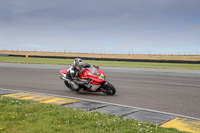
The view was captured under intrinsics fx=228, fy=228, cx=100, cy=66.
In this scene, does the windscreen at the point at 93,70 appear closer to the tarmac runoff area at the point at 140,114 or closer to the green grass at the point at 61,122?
the tarmac runoff area at the point at 140,114

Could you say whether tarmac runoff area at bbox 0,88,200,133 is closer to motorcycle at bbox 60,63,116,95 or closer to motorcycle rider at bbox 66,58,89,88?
motorcycle at bbox 60,63,116,95

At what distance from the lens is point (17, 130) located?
4.72 m

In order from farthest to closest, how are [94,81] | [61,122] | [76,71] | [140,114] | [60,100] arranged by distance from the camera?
[76,71] → [94,81] → [60,100] → [140,114] → [61,122]

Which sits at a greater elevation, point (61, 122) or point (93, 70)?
point (93, 70)

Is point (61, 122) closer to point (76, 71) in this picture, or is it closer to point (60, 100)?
point (60, 100)

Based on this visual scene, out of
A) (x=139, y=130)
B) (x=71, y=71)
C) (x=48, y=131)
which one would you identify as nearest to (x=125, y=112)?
(x=139, y=130)

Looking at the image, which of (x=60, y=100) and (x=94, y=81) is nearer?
(x=60, y=100)

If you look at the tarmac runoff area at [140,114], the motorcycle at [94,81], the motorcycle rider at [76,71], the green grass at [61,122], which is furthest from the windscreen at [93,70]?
the green grass at [61,122]

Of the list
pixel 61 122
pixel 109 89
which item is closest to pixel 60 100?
pixel 109 89

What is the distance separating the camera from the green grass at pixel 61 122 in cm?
475

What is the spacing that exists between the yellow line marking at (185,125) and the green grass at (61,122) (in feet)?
1.51

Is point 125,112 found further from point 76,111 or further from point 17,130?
point 17,130

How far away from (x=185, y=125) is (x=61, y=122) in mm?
2960

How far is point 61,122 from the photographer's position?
5.26 m
